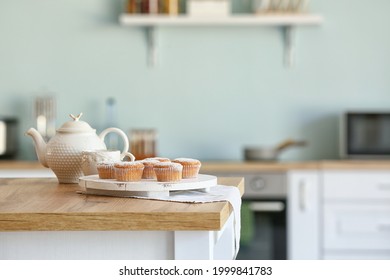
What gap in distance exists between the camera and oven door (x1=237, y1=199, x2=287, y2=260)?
3.97 metres

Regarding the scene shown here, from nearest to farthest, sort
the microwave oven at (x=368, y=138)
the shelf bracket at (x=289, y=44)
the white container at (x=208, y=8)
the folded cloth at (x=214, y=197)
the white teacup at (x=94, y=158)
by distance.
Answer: the folded cloth at (x=214, y=197) → the white teacup at (x=94, y=158) → the microwave oven at (x=368, y=138) → the white container at (x=208, y=8) → the shelf bracket at (x=289, y=44)

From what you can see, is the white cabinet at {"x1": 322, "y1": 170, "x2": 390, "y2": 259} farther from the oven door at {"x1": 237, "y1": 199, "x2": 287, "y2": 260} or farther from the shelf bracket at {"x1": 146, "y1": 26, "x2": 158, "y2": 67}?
the shelf bracket at {"x1": 146, "y1": 26, "x2": 158, "y2": 67}

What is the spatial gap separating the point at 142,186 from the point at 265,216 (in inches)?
91.9

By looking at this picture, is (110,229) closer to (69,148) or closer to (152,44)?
(69,148)

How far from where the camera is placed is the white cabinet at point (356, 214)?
395 cm

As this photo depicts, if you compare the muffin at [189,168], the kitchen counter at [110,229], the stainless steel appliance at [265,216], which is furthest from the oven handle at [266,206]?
the kitchen counter at [110,229]

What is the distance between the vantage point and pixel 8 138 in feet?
14.1

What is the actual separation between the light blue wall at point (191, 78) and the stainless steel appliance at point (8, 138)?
211 mm

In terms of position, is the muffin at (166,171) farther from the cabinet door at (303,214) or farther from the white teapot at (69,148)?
the cabinet door at (303,214)

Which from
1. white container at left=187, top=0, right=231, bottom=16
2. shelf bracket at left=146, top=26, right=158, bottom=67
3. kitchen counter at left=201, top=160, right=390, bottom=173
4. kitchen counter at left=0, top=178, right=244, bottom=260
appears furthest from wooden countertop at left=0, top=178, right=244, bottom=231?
shelf bracket at left=146, top=26, right=158, bottom=67

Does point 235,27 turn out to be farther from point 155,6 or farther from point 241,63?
point 155,6

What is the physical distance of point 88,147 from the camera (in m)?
2.04

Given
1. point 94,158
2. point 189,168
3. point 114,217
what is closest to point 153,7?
point 94,158
